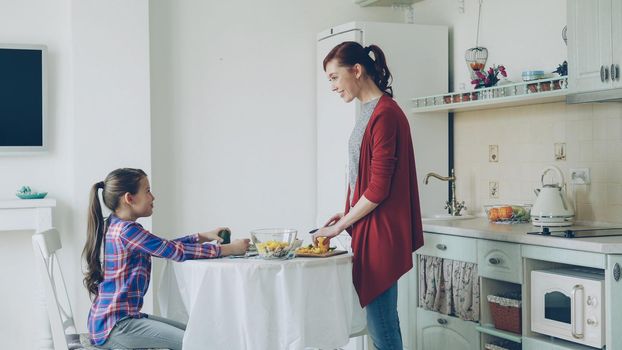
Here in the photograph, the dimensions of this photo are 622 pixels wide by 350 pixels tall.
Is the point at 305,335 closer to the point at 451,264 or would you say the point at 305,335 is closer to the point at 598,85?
the point at 451,264

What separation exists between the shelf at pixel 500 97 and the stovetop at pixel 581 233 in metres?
0.64

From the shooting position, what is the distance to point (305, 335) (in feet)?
8.87

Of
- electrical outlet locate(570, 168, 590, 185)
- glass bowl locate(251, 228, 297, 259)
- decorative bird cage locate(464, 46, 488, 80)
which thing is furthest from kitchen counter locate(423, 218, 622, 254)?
glass bowl locate(251, 228, 297, 259)

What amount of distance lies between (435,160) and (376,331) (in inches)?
77.5

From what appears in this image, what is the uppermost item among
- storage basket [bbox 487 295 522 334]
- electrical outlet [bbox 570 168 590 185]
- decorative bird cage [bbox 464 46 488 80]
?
decorative bird cage [bbox 464 46 488 80]

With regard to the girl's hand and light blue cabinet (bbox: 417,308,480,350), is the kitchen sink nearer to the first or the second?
light blue cabinet (bbox: 417,308,480,350)

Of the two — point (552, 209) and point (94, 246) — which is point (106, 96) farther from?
point (552, 209)

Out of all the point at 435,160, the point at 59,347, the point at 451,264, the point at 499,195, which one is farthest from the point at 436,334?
the point at 59,347

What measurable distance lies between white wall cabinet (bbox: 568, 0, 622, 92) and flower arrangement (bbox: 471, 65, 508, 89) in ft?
2.10

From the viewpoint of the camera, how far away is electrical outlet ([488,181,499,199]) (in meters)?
4.30

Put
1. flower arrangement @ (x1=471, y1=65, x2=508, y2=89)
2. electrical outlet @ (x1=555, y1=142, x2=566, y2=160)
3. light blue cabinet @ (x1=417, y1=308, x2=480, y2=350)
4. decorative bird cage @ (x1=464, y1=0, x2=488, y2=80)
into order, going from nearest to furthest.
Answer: light blue cabinet @ (x1=417, y1=308, x2=480, y2=350), electrical outlet @ (x1=555, y1=142, x2=566, y2=160), flower arrangement @ (x1=471, y1=65, x2=508, y2=89), decorative bird cage @ (x1=464, y1=0, x2=488, y2=80)

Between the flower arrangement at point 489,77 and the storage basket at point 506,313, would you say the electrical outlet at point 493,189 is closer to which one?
the flower arrangement at point 489,77

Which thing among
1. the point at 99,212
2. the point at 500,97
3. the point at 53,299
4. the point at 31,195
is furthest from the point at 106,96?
the point at 500,97

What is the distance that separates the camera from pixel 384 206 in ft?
9.40
